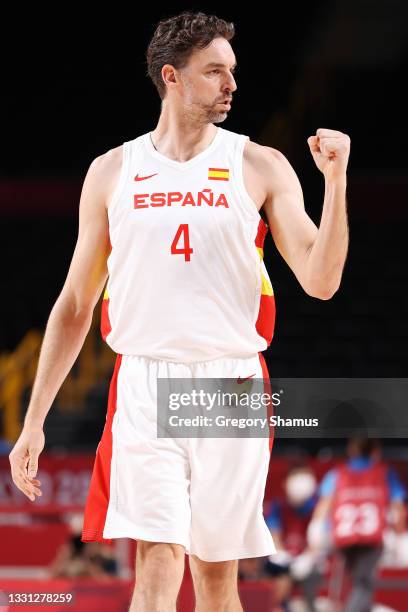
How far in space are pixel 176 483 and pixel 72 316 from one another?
696mm

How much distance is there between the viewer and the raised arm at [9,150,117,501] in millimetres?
3592

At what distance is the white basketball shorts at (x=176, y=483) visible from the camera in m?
3.31

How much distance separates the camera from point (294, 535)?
10227 millimetres

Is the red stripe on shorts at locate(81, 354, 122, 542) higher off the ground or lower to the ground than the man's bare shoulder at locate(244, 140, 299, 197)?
lower

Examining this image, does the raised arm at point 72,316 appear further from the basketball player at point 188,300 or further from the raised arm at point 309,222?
the raised arm at point 309,222

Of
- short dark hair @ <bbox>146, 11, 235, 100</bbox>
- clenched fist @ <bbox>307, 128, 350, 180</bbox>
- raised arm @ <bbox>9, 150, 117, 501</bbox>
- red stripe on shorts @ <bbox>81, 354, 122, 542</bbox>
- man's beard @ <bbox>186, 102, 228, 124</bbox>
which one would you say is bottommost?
red stripe on shorts @ <bbox>81, 354, 122, 542</bbox>

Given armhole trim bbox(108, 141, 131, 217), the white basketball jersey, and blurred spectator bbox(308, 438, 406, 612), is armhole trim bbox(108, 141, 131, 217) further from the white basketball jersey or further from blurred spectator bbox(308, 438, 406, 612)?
blurred spectator bbox(308, 438, 406, 612)

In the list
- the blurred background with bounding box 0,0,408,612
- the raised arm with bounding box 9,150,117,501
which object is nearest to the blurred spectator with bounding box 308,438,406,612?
the blurred background with bounding box 0,0,408,612

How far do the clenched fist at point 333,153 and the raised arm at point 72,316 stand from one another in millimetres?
747

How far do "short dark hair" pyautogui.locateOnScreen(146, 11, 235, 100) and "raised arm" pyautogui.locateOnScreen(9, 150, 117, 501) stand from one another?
36 centimetres

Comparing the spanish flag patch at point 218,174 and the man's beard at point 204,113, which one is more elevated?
the man's beard at point 204,113

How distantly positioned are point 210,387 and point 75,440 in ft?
38.5

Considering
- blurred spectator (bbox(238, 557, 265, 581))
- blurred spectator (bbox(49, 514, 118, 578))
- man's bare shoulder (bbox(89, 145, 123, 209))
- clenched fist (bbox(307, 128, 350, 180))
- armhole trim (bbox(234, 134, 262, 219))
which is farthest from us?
blurred spectator (bbox(238, 557, 265, 581))

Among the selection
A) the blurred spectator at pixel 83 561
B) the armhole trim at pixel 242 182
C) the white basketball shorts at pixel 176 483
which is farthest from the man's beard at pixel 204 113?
the blurred spectator at pixel 83 561
